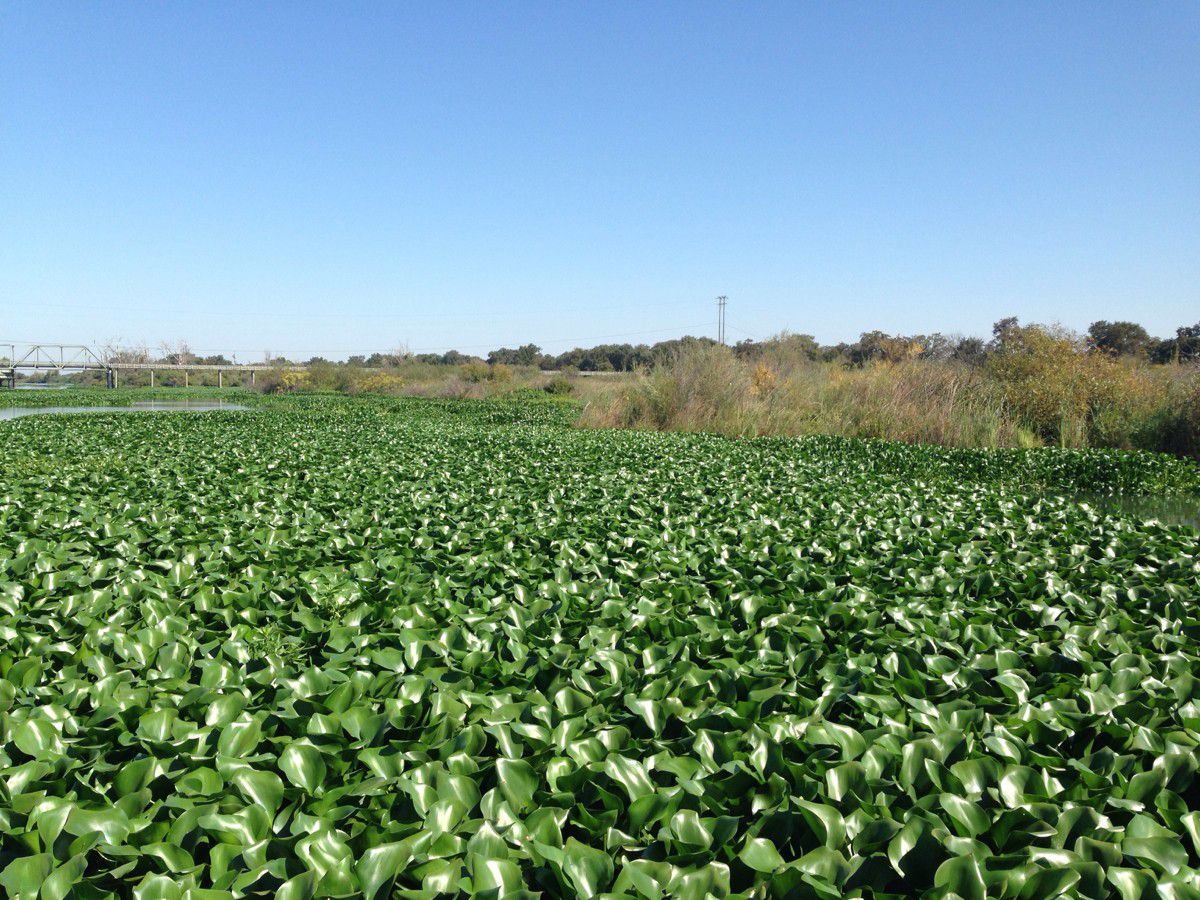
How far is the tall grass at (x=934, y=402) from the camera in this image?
1391cm

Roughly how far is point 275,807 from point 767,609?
2.30m

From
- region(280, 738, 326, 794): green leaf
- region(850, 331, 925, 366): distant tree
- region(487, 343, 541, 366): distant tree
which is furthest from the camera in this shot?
region(487, 343, 541, 366): distant tree

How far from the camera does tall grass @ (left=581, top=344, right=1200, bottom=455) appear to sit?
13914 millimetres

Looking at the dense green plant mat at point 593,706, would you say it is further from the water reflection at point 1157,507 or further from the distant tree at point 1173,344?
the distant tree at point 1173,344

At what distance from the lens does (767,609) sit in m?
3.64

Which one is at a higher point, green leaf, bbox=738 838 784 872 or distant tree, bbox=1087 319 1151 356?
distant tree, bbox=1087 319 1151 356

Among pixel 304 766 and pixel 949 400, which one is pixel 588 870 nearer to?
pixel 304 766

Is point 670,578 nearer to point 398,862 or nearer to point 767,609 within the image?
point 767,609

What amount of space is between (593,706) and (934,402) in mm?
14036

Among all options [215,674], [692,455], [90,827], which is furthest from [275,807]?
[692,455]

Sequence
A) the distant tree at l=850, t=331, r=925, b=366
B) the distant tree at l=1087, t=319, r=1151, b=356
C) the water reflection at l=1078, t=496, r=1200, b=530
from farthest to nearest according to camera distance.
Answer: the distant tree at l=1087, t=319, r=1151, b=356
the distant tree at l=850, t=331, r=925, b=366
the water reflection at l=1078, t=496, r=1200, b=530

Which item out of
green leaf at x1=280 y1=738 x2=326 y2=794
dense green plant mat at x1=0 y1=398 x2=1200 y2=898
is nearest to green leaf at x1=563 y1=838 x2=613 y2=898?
dense green plant mat at x1=0 y1=398 x2=1200 y2=898

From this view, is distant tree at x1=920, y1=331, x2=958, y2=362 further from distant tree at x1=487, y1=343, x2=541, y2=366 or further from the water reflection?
distant tree at x1=487, y1=343, x2=541, y2=366

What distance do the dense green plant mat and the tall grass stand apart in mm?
9502
